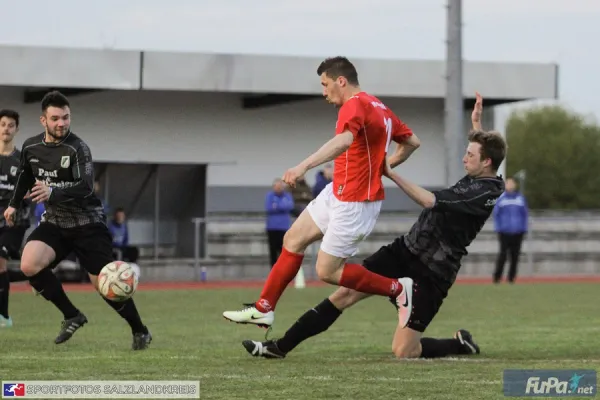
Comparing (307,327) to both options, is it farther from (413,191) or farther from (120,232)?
Result: (120,232)

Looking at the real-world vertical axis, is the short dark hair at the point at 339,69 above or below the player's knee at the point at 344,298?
above

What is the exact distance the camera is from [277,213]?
76.6ft

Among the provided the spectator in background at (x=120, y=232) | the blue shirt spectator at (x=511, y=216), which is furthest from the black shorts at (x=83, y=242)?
the blue shirt spectator at (x=511, y=216)

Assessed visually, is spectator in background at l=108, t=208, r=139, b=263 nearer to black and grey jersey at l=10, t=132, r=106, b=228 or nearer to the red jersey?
black and grey jersey at l=10, t=132, r=106, b=228

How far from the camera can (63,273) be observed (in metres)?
23.6

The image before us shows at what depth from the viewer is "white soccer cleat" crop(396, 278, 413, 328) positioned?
9.26 meters

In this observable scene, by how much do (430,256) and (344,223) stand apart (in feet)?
3.02

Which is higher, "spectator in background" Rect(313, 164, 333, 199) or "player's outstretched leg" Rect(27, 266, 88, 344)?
"spectator in background" Rect(313, 164, 333, 199)

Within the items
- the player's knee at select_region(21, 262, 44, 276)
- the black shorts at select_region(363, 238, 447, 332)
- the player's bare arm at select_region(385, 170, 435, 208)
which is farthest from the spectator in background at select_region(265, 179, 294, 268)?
the player's bare arm at select_region(385, 170, 435, 208)

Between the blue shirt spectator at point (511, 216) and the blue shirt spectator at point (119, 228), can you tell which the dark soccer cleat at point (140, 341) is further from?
the blue shirt spectator at point (511, 216)

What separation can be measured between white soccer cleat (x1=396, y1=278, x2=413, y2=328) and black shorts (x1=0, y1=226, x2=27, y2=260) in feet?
16.7

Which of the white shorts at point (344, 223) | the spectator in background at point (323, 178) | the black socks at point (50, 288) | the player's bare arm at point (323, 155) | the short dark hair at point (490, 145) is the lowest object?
the black socks at point (50, 288)

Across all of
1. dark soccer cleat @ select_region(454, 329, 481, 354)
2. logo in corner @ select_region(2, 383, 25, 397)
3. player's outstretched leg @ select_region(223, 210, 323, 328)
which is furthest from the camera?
dark soccer cleat @ select_region(454, 329, 481, 354)

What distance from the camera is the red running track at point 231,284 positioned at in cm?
2272
